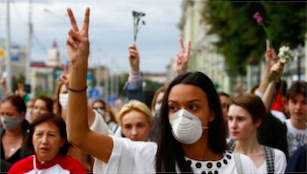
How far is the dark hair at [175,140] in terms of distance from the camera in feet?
9.12

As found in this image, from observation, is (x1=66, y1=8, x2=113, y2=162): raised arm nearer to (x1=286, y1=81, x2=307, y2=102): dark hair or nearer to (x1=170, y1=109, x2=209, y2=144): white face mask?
(x1=170, y1=109, x2=209, y2=144): white face mask

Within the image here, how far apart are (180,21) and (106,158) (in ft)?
389

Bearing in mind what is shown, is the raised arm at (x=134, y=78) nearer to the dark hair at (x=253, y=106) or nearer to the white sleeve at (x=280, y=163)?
the dark hair at (x=253, y=106)

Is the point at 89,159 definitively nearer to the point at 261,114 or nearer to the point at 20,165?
the point at 20,165

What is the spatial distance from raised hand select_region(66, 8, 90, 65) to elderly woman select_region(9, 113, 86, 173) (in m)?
1.47

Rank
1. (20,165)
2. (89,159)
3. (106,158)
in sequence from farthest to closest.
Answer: (89,159), (20,165), (106,158)

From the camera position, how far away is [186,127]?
269cm

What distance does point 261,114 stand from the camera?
4453 mm

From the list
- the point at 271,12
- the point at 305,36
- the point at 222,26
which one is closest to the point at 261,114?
the point at 305,36

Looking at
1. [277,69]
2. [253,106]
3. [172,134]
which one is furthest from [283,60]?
[172,134]

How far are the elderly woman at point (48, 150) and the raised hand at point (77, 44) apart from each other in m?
1.47

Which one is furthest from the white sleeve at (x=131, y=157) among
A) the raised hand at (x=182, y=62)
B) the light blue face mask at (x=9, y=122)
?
the light blue face mask at (x=9, y=122)

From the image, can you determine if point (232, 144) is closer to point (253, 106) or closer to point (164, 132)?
point (253, 106)

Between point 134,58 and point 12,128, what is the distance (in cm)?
174
